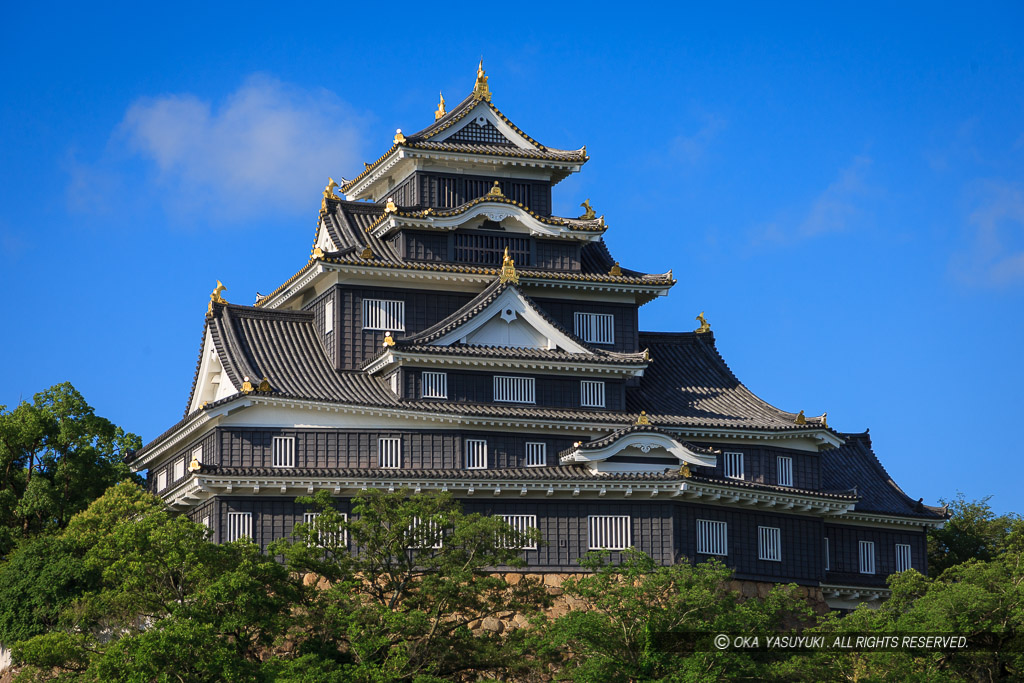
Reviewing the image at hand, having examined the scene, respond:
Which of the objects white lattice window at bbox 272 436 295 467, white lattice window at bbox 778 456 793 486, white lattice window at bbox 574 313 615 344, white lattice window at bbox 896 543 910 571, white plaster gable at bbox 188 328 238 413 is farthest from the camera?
white lattice window at bbox 896 543 910 571

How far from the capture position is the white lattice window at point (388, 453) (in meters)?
49.0

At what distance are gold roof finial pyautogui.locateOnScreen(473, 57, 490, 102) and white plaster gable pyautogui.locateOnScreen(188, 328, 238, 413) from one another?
1225 cm

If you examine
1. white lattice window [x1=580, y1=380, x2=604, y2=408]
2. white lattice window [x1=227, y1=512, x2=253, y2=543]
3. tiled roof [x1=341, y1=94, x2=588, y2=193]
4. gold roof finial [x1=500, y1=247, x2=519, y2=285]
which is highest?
tiled roof [x1=341, y1=94, x2=588, y2=193]

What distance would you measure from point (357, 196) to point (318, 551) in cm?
2141

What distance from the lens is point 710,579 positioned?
42344mm

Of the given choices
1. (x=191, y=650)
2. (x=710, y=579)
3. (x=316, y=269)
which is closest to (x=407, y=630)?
(x=191, y=650)

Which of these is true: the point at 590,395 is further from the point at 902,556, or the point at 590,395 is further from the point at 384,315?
the point at 902,556

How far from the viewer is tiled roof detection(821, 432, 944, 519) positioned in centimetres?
5519

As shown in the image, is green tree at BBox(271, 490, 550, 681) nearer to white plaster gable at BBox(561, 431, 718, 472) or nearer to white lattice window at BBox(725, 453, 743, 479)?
white plaster gable at BBox(561, 431, 718, 472)

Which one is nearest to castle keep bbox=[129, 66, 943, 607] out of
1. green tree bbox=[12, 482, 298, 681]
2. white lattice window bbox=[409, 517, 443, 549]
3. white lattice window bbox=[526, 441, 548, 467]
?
white lattice window bbox=[526, 441, 548, 467]

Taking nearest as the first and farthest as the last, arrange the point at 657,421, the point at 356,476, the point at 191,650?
the point at 191,650 → the point at 356,476 → the point at 657,421

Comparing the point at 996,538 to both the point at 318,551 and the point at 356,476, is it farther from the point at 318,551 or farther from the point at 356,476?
the point at 318,551

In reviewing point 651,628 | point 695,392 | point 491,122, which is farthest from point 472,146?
point 651,628

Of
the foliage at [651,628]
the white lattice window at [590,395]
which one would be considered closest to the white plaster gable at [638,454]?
the white lattice window at [590,395]
